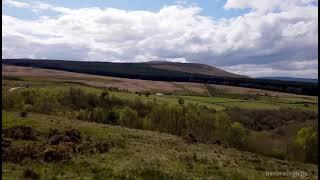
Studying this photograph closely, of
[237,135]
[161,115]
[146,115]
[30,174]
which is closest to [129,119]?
[161,115]

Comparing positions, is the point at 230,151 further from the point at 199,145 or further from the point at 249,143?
the point at 249,143

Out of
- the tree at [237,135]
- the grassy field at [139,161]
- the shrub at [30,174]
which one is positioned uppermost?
the shrub at [30,174]

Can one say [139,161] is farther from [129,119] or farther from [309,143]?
[129,119]

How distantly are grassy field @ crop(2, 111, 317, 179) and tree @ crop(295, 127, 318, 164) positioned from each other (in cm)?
3674

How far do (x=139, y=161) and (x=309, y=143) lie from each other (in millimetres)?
55950

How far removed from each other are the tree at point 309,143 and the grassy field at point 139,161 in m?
36.7

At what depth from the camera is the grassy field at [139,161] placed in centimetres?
3092

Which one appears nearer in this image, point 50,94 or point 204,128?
point 204,128

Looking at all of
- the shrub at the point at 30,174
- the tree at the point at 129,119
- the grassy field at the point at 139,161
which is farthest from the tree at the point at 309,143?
Result: the shrub at the point at 30,174

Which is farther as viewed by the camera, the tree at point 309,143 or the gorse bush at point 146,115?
the gorse bush at point 146,115

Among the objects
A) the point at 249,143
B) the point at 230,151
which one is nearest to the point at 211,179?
the point at 230,151

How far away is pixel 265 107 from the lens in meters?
141

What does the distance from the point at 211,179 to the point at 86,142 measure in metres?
12.4

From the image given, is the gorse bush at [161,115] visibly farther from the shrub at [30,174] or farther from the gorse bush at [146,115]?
the shrub at [30,174]
